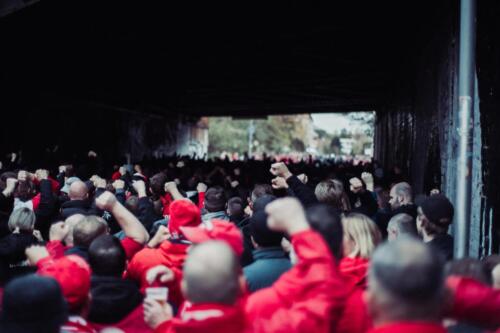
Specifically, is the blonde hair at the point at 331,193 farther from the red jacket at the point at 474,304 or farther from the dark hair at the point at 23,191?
the dark hair at the point at 23,191

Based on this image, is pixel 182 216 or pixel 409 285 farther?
pixel 182 216

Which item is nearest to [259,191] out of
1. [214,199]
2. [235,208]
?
[235,208]

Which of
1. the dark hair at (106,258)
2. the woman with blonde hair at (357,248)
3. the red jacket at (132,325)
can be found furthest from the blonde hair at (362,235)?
the dark hair at (106,258)

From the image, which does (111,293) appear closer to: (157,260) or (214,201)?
(157,260)

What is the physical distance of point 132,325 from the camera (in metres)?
3.23

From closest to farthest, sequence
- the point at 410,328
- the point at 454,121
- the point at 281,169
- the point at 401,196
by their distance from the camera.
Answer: the point at 410,328 → the point at 281,169 → the point at 401,196 → the point at 454,121

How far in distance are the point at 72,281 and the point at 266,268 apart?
1.29m

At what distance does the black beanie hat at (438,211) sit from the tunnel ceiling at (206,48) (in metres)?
5.78

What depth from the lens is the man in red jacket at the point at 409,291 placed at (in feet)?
6.27

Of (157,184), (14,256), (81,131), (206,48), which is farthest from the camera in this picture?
(81,131)

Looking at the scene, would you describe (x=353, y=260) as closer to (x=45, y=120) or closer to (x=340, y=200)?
(x=340, y=200)

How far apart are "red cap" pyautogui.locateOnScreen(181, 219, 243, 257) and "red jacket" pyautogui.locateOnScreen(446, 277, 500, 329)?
48.0 inches

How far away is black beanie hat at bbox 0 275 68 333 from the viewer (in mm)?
2432

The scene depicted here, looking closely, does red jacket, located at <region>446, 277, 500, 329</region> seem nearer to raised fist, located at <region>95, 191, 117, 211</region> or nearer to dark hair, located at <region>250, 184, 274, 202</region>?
raised fist, located at <region>95, 191, 117, 211</region>
